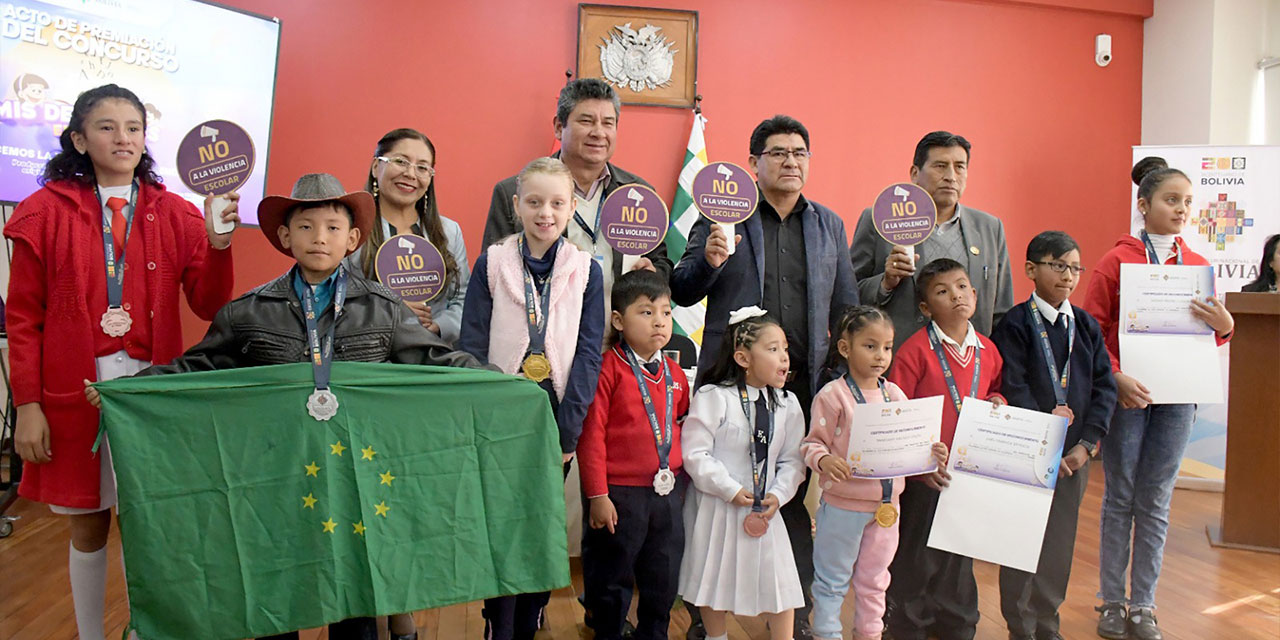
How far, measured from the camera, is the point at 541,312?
2.33 metres

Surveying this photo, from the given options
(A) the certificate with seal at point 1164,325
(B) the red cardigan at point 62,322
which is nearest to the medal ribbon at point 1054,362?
(A) the certificate with seal at point 1164,325

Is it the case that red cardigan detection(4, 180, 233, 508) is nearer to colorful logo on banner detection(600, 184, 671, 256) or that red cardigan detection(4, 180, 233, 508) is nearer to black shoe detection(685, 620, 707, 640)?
colorful logo on banner detection(600, 184, 671, 256)

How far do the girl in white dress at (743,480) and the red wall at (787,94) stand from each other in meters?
3.15

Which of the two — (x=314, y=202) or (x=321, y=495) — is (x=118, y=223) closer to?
(x=314, y=202)

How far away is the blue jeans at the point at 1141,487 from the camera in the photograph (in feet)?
9.54

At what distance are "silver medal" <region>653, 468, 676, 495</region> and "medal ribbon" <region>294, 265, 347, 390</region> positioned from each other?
93 cm

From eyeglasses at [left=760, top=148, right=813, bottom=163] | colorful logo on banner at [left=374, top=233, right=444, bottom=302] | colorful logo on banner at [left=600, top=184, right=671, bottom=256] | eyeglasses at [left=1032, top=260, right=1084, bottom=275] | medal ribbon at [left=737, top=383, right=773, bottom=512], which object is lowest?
medal ribbon at [left=737, top=383, right=773, bottom=512]

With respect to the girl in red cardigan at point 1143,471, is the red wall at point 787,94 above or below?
above

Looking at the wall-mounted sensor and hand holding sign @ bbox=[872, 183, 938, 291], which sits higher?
the wall-mounted sensor

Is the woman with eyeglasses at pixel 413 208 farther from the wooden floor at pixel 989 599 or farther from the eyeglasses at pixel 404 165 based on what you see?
the wooden floor at pixel 989 599

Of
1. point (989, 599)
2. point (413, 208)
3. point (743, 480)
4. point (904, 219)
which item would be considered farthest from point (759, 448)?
point (989, 599)

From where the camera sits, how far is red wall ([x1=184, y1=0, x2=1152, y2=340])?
5098 millimetres

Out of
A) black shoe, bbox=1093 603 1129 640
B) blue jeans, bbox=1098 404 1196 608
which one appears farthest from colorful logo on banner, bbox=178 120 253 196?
black shoe, bbox=1093 603 1129 640

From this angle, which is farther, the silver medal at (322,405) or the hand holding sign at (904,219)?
the hand holding sign at (904,219)
